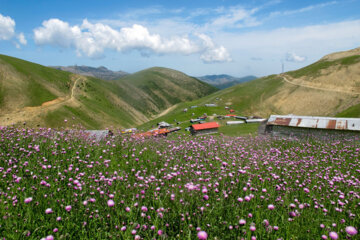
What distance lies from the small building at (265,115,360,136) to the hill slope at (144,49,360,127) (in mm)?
51777

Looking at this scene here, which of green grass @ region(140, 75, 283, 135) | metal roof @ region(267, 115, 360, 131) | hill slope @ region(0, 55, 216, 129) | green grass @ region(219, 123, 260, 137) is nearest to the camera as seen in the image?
metal roof @ region(267, 115, 360, 131)

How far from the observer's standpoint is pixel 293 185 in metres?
6.16

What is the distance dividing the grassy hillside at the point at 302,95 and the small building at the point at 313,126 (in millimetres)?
41718

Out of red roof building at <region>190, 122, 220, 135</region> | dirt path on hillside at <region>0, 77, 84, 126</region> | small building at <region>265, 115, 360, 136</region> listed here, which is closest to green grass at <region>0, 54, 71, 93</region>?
dirt path on hillside at <region>0, 77, 84, 126</region>

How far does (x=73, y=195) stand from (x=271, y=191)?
4580 mm

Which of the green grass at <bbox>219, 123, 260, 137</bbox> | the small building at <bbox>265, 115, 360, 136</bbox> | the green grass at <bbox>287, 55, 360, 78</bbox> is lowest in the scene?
the green grass at <bbox>219, 123, 260, 137</bbox>

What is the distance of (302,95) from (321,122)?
253ft

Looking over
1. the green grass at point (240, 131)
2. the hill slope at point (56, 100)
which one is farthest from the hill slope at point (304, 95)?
the green grass at point (240, 131)

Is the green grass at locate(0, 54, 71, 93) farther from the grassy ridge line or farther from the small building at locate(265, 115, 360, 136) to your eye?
the small building at locate(265, 115, 360, 136)

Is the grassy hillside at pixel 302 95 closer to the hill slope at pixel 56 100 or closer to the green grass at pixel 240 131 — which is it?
the green grass at pixel 240 131

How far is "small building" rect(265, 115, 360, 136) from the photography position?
26.1 metres

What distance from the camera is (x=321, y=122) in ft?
94.0

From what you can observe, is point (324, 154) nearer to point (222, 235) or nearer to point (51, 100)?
point (222, 235)

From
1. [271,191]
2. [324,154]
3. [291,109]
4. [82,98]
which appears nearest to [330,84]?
[291,109]
